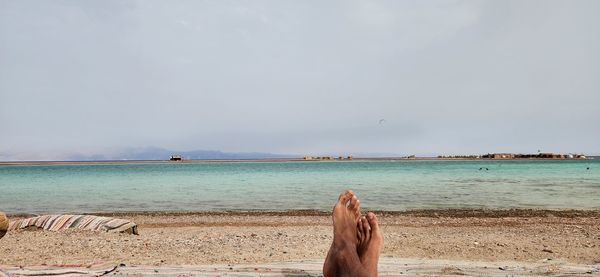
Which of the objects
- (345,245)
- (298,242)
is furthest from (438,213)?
(345,245)

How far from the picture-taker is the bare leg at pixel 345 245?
3969 mm

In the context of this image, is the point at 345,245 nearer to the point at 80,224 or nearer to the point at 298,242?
the point at 298,242

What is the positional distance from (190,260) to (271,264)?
1280 millimetres

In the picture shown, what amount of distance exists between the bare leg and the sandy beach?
61.8 inches

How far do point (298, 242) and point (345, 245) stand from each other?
3774 mm

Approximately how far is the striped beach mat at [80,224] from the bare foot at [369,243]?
6385mm

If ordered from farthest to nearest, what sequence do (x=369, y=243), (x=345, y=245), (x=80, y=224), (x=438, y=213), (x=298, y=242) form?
(x=438, y=213)
(x=80, y=224)
(x=298, y=242)
(x=369, y=243)
(x=345, y=245)

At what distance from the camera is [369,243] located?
446cm

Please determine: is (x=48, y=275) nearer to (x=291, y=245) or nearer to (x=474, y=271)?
(x=291, y=245)

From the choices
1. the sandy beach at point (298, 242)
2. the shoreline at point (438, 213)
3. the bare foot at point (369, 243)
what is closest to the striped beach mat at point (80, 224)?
the sandy beach at point (298, 242)

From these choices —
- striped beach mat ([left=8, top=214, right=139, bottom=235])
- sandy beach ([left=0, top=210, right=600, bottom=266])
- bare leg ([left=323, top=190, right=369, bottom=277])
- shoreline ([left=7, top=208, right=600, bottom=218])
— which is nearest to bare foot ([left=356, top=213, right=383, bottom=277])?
Answer: bare leg ([left=323, top=190, right=369, bottom=277])

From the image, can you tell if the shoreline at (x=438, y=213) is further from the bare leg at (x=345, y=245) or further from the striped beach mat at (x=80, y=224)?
the bare leg at (x=345, y=245)

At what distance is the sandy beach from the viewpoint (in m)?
6.40

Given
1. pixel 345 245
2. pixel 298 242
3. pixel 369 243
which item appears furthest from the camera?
pixel 298 242
